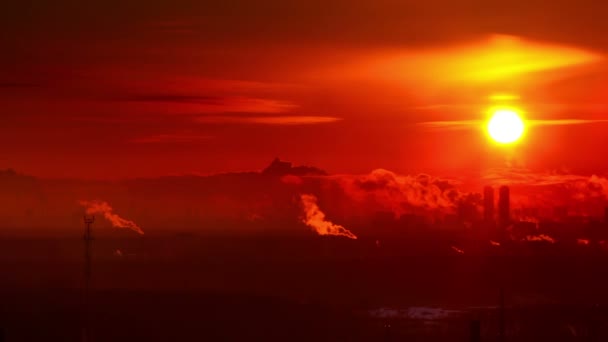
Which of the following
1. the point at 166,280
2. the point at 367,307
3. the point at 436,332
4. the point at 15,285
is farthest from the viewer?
the point at 166,280

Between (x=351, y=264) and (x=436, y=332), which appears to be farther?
(x=351, y=264)

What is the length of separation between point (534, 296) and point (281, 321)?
32045 millimetres

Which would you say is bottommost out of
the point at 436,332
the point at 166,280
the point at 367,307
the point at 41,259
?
the point at 436,332

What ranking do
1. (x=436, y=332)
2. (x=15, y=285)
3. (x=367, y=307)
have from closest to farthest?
(x=436, y=332), (x=367, y=307), (x=15, y=285)

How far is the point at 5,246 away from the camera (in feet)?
442

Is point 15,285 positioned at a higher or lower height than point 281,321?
higher

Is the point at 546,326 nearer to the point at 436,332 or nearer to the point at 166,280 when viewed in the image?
the point at 436,332

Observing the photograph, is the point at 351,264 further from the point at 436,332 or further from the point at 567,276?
the point at 436,332

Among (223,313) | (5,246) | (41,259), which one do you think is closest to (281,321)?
(223,313)

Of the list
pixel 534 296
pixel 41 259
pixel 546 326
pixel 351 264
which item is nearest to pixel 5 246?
pixel 41 259

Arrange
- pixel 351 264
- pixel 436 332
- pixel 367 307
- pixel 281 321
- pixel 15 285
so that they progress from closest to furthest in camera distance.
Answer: pixel 436 332
pixel 281 321
pixel 367 307
pixel 15 285
pixel 351 264

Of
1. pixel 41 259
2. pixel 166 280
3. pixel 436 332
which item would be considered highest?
pixel 41 259

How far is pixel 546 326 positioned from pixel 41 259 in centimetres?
7232

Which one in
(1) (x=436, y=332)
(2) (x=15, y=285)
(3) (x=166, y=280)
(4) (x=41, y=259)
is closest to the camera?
(1) (x=436, y=332)
